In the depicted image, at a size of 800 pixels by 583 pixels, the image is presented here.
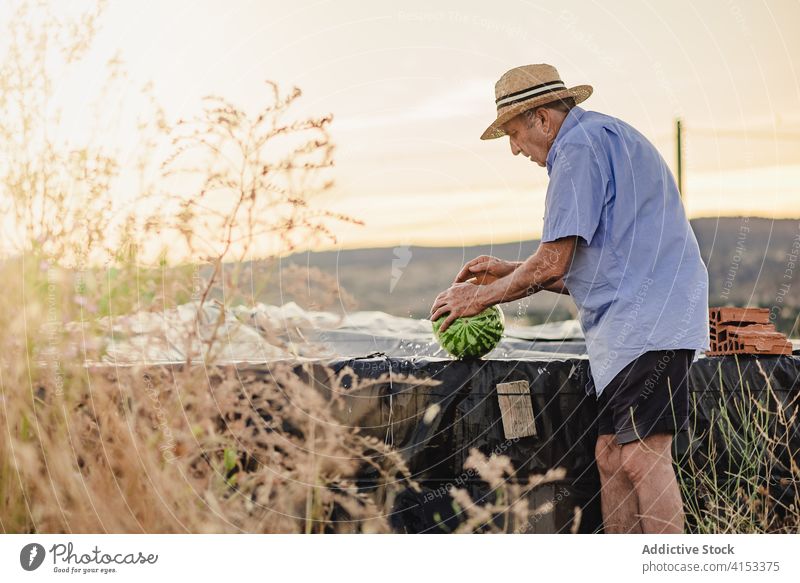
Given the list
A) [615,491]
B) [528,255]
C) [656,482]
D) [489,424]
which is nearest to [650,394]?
[656,482]

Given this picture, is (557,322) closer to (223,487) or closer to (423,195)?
(423,195)

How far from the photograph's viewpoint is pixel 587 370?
3.03 meters

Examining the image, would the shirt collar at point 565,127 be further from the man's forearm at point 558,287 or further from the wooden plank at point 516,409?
Answer: the wooden plank at point 516,409

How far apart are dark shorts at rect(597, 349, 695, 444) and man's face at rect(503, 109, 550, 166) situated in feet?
2.39

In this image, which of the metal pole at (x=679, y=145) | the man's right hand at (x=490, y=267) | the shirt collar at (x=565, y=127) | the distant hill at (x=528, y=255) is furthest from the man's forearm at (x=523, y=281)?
the metal pole at (x=679, y=145)

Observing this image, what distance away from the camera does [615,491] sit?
9.27 feet

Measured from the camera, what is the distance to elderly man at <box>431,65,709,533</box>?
2541 millimetres

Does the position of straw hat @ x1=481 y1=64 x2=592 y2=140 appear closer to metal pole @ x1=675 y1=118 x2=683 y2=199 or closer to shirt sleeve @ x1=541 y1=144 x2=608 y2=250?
shirt sleeve @ x1=541 y1=144 x2=608 y2=250

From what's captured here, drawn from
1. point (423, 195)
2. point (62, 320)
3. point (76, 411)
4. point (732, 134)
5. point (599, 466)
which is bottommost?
point (599, 466)

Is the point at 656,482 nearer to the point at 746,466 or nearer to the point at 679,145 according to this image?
the point at 746,466

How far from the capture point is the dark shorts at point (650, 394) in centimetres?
256

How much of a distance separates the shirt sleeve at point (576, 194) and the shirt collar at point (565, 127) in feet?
0.30
